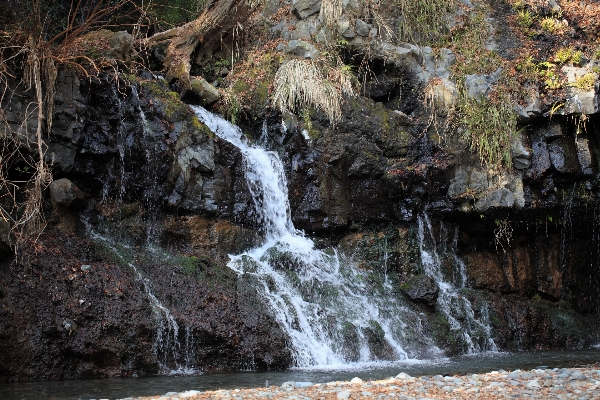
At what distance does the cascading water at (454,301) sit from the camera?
9.58 metres

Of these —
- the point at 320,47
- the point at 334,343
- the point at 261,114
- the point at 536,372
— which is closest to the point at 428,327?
the point at 334,343

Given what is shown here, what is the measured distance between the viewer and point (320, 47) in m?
11.9

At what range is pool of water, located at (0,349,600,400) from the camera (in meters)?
5.59

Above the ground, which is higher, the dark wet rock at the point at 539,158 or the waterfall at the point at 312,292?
the dark wet rock at the point at 539,158

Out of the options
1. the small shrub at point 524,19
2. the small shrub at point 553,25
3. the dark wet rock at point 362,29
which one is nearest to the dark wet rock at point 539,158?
the small shrub at point 553,25

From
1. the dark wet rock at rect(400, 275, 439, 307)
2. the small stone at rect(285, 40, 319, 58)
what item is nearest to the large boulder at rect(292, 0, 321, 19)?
the small stone at rect(285, 40, 319, 58)

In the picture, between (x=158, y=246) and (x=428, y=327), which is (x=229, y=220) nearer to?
(x=158, y=246)

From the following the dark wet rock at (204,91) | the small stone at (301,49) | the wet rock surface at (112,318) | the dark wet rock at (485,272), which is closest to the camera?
the wet rock surface at (112,318)

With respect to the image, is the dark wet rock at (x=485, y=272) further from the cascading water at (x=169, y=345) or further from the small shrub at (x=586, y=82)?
the cascading water at (x=169, y=345)

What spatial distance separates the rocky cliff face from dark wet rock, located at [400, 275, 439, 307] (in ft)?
0.08

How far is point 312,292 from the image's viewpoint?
8.82 meters

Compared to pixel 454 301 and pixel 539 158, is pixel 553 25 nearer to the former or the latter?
pixel 539 158

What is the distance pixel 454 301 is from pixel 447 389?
5409 mm

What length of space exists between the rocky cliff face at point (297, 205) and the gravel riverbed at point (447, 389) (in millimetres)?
2320
